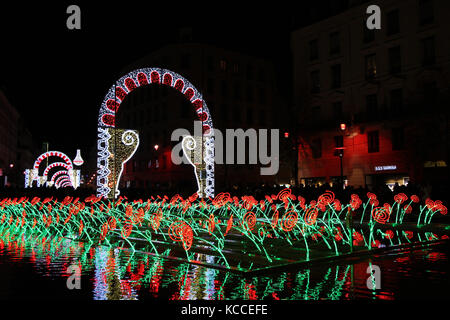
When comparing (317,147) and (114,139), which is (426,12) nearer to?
(317,147)

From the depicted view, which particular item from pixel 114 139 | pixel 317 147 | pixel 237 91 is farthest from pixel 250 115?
pixel 114 139

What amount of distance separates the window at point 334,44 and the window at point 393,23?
4470 millimetres

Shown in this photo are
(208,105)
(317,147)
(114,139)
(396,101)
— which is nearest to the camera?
(114,139)

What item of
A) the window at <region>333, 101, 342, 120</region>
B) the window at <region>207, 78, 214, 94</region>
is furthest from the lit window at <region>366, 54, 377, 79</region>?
the window at <region>207, 78, 214, 94</region>

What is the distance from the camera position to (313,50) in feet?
137

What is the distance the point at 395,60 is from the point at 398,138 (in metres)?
6.22

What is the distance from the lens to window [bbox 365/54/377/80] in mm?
37062

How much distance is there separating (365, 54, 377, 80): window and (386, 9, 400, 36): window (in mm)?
2196

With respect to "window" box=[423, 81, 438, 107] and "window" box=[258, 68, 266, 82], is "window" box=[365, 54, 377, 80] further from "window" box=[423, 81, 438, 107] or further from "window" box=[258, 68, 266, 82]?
"window" box=[258, 68, 266, 82]

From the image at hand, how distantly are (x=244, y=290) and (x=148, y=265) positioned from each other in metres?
3.38

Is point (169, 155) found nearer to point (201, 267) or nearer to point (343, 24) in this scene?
point (343, 24)

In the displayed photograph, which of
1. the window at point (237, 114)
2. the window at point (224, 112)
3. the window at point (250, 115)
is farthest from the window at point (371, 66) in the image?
the window at point (250, 115)

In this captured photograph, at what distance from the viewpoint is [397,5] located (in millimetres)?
35500

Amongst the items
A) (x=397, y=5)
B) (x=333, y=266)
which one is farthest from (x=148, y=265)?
(x=397, y=5)
